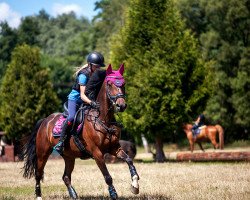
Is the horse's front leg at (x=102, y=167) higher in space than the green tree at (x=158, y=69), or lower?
lower

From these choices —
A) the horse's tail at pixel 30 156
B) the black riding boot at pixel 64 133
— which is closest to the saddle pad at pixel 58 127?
the black riding boot at pixel 64 133

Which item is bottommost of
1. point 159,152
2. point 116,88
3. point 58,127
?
point 159,152

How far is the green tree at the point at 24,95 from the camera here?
132 feet

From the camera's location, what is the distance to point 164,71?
2819 cm

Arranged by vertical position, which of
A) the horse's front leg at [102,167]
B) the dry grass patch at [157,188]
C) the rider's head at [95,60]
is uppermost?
the rider's head at [95,60]

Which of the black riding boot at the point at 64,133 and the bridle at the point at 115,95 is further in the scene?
the black riding boot at the point at 64,133

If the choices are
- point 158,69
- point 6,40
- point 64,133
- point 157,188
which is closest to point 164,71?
point 158,69

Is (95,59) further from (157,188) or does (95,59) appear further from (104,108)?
(157,188)

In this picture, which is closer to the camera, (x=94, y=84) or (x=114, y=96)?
(x=114, y=96)

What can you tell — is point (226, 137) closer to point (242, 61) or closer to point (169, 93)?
point (242, 61)

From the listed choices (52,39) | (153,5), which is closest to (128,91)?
(153,5)

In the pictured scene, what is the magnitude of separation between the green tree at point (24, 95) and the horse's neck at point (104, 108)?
29995 mm

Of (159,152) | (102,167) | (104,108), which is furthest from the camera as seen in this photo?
(159,152)

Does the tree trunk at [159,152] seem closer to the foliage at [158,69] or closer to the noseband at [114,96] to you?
the foliage at [158,69]
